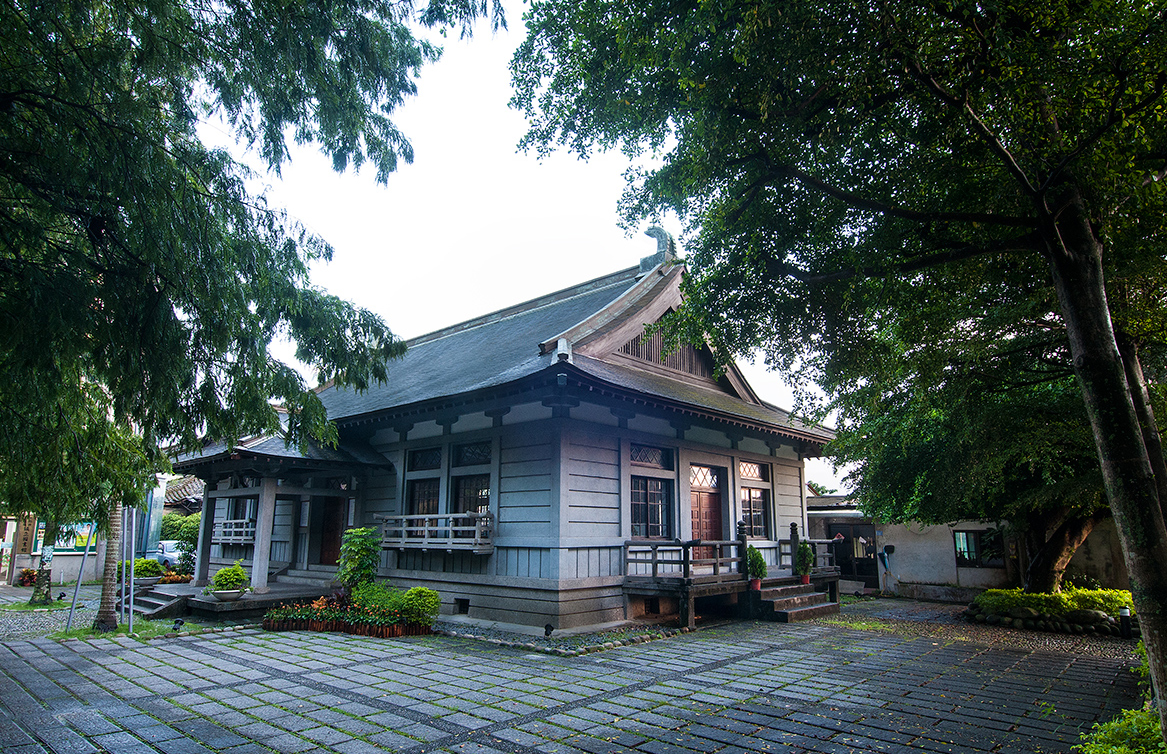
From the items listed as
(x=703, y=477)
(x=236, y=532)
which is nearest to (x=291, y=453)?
(x=236, y=532)

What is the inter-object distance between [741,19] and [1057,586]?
12548 mm

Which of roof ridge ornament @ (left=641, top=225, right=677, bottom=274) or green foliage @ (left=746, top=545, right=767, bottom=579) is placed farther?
roof ridge ornament @ (left=641, top=225, right=677, bottom=274)

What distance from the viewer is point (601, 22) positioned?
5535 millimetres

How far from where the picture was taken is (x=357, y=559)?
10812 mm

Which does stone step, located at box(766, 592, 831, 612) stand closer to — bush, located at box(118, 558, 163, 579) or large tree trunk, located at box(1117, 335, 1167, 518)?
large tree trunk, located at box(1117, 335, 1167, 518)

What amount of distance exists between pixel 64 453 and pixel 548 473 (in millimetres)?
5990

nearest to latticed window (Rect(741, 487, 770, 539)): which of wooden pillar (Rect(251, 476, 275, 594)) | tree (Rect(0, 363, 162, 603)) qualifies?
wooden pillar (Rect(251, 476, 275, 594))

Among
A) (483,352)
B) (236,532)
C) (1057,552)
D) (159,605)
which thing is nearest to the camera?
(159,605)

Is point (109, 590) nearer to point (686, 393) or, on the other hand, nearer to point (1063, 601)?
point (686, 393)

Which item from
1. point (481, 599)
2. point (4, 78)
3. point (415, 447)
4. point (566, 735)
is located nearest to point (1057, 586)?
point (481, 599)

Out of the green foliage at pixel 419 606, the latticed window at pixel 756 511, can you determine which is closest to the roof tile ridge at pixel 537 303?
the latticed window at pixel 756 511

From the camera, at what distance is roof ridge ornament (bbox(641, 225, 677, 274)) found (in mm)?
14453

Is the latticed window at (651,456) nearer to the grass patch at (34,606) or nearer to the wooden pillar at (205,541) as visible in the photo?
the wooden pillar at (205,541)

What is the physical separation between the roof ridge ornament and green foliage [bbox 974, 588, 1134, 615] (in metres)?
9.30
